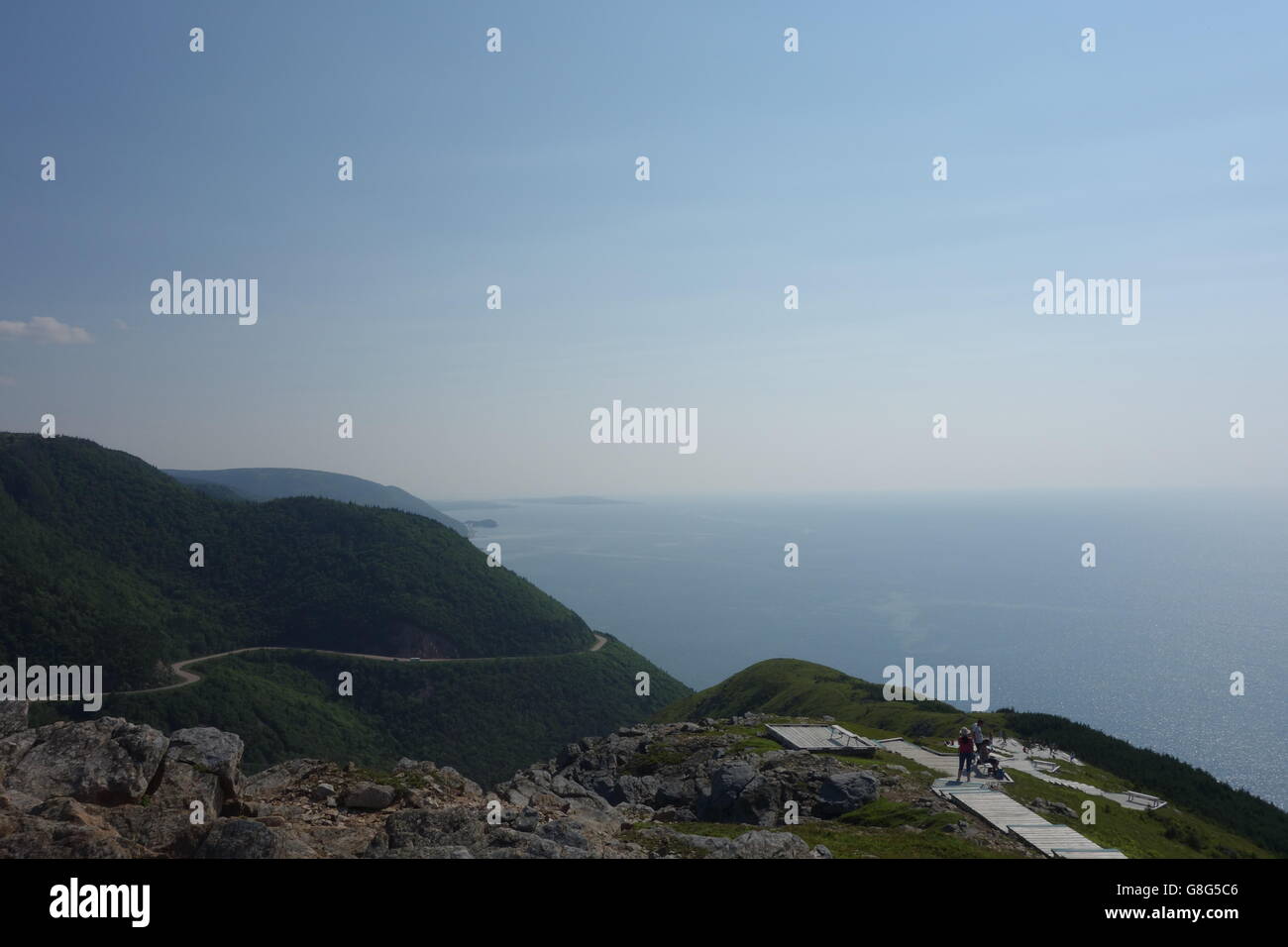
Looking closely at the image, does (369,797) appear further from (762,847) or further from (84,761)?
(762,847)

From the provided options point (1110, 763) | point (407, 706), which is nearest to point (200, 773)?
point (1110, 763)

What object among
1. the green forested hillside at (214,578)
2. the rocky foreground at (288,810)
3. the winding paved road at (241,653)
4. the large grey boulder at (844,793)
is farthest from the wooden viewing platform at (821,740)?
the green forested hillside at (214,578)

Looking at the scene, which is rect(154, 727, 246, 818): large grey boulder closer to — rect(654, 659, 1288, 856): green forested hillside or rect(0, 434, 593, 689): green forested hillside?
rect(654, 659, 1288, 856): green forested hillside

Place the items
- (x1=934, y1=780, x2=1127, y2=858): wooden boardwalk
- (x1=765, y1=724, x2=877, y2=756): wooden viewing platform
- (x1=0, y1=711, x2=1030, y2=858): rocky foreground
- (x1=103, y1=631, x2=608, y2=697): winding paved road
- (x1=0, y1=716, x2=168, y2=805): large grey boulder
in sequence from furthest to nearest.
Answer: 1. (x1=103, y1=631, x2=608, y2=697): winding paved road
2. (x1=765, y1=724, x2=877, y2=756): wooden viewing platform
3. (x1=934, y1=780, x2=1127, y2=858): wooden boardwalk
4. (x1=0, y1=716, x2=168, y2=805): large grey boulder
5. (x1=0, y1=711, x2=1030, y2=858): rocky foreground

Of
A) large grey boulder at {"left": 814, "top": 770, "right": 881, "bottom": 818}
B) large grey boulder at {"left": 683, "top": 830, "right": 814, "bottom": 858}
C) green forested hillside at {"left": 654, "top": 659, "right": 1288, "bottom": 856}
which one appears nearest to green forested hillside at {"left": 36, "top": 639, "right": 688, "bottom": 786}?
green forested hillside at {"left": 654, "top": 659, "right": 1288, "bottom": 856}
